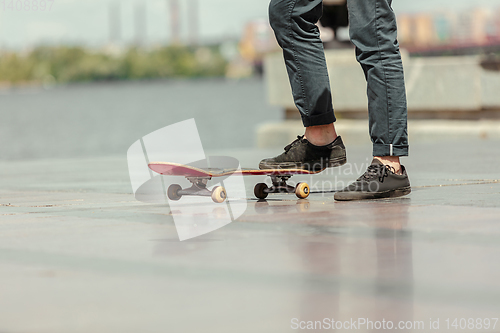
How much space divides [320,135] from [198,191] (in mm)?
709

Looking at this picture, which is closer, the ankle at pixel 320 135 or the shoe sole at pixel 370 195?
the shoe sole at pixel 370 195

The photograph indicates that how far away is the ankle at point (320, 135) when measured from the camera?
158 inches

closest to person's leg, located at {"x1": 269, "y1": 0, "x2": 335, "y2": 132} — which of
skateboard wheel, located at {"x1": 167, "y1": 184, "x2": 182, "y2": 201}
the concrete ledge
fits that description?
skateboard wheel, located at {"x1": 167, "y1": 184, "x2": 182, "y2": 201}

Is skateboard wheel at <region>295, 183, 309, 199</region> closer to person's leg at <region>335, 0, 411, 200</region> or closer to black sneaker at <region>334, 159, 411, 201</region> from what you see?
black sneaker at <region>334, 159, 411, 201</region>

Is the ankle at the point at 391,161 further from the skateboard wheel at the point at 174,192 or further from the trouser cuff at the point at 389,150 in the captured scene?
the skateboard wheel at the point at 174,192

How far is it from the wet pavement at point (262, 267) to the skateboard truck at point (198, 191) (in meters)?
0.18

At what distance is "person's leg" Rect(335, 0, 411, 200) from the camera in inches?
147

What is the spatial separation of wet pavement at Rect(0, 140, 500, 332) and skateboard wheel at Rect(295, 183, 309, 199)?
52 millimetres

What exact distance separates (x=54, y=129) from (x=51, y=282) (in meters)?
49.1

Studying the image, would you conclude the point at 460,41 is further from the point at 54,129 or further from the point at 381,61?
the point at 381,61

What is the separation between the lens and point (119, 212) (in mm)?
3340

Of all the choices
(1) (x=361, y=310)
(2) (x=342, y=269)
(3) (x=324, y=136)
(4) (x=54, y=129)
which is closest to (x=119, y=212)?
(3) (x=324, y=136)

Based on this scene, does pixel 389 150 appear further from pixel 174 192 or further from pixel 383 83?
pixel 174 192

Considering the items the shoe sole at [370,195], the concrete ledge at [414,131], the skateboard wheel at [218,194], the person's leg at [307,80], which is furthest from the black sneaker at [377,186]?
the concrete ledge at [414,131]
